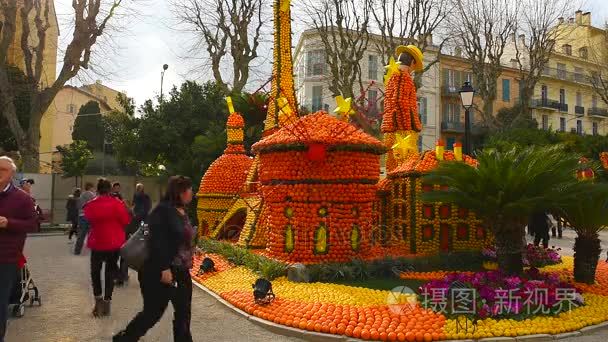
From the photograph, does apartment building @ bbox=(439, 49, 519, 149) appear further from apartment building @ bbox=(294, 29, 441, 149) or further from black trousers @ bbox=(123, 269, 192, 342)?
black trousers @ bbox=(123, 269, 192, 342)

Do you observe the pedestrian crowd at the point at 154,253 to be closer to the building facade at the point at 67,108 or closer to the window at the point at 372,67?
the window at the point at 372,67

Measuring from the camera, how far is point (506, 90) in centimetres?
4609

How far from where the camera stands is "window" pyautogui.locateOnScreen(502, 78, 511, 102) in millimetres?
45875

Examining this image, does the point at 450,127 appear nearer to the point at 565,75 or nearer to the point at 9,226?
the point at 565,75

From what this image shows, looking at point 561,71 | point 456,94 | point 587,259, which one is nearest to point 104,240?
point 587,259

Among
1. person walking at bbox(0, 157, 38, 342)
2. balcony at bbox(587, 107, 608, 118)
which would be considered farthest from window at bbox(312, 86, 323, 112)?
person walking at bbox(0, 157, 38, 342)

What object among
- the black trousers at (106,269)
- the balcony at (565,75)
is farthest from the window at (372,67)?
the black trousers at (106,269)

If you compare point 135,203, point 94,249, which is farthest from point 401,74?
point 94,249

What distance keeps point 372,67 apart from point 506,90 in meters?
12.9

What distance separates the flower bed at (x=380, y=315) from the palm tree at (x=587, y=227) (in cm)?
49

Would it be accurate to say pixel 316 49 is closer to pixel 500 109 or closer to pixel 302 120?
pixel 500 109

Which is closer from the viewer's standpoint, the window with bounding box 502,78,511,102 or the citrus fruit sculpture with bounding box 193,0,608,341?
the citrus fruit sculpture with bounding box 193,0,608,341

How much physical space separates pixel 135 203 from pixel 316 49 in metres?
31.1

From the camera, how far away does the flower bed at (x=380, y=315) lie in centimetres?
604
